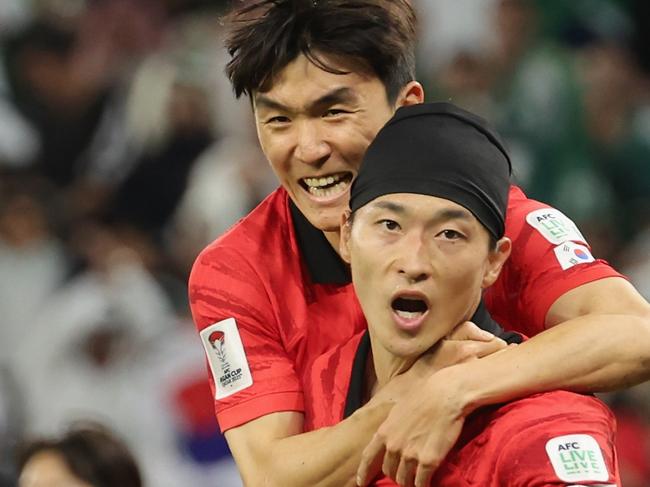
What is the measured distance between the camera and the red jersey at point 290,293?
2.82 m

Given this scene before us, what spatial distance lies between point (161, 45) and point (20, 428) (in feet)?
5.92

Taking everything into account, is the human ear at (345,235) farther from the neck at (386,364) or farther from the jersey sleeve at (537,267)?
the jersey sleeve at (537,267)

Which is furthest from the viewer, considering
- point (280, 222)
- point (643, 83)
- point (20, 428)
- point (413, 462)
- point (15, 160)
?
point (643, 83)

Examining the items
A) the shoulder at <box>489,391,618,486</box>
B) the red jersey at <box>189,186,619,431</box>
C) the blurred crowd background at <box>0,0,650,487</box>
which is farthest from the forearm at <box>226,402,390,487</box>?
the blurred crowd background at <box>0,0,650,487</box>

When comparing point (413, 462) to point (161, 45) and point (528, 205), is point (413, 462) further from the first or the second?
point (161, 45)

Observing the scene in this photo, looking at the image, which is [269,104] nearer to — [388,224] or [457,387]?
[388,224]

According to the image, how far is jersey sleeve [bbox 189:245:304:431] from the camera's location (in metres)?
2.89

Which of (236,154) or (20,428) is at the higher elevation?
(236,154)

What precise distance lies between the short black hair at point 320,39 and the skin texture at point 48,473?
124 centimetres

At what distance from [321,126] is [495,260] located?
0.52 meters

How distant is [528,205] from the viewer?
2.88 m

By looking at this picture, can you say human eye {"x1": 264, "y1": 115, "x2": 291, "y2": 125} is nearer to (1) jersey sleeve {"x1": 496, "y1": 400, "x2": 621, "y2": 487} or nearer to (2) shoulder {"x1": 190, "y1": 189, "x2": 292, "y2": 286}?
(2) shoulder {"x1": 190, "y1": 189, "x2": 292, "y2": 286}

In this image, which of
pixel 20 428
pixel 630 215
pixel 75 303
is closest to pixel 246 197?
pixel 75 303

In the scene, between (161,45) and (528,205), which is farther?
(161,45)
